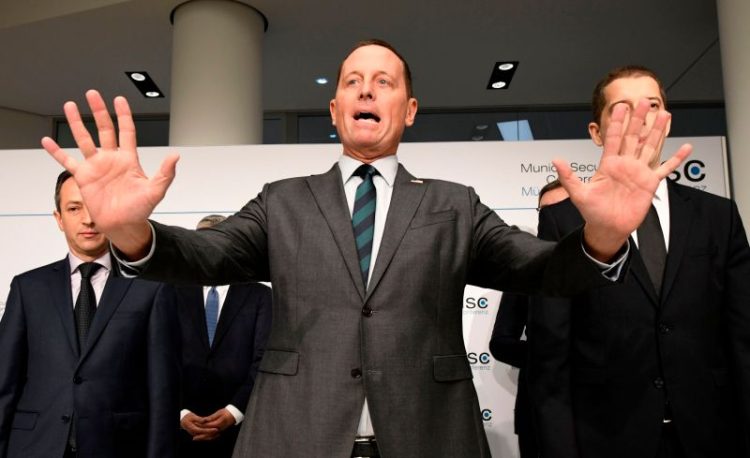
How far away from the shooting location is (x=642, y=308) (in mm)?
1913

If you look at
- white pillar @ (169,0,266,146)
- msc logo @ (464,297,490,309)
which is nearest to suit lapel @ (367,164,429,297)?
msc logo @ (464,297,490,309)

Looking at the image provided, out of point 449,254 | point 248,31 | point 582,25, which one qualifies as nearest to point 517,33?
point 582,25

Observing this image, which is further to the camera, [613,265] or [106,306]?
[106,306]

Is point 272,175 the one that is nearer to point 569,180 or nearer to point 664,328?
point 664,328

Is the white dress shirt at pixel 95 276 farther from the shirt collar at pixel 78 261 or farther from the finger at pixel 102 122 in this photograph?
the finger at pixel 102 122

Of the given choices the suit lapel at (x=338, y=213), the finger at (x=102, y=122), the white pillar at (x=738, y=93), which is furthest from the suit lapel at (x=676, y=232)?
the white pillar at (x=738, y=93)

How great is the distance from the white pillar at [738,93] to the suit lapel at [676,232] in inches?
86.8

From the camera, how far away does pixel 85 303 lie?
8.72 feet

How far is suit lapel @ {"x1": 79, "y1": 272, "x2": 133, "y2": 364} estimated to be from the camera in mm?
2549

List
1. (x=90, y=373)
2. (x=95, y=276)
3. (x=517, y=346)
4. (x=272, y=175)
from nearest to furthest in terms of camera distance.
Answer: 1. (x=90, y=373)
2. (x=95, y=276)
3. (x=517, y=346)
4. (x=272, y=175)

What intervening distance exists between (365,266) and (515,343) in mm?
1559

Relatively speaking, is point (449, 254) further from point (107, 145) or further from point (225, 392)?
point (225, 392)

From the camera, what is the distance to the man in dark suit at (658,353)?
1.84m

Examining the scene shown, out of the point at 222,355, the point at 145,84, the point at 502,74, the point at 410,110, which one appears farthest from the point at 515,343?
the point at 145,84
